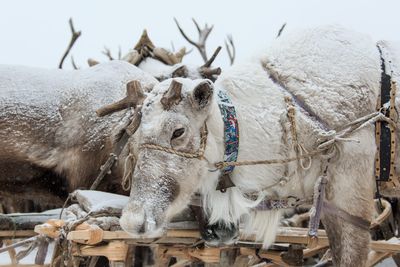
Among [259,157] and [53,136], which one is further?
[53,136]

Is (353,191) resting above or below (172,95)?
below

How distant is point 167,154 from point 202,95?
0.94ft

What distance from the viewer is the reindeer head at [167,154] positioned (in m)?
2.37

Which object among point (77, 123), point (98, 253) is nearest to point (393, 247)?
point (98, 253)

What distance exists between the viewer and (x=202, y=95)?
251 cm

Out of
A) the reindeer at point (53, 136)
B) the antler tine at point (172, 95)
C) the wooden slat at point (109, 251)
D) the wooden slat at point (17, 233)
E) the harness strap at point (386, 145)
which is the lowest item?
the wooden slat at point (17, 233)

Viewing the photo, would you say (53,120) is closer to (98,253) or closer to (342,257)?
(98,253)

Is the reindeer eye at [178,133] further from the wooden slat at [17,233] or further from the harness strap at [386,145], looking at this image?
the wooden slat at [17,233]

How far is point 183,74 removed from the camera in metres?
4.45

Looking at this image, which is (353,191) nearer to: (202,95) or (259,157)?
(259,157)

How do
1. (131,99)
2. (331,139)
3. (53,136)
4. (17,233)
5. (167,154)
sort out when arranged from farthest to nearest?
(53,136) < (17,233) < (131,99) < (331,139) < (167,154)

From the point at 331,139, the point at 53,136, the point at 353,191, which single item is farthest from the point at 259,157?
the point at 53,136

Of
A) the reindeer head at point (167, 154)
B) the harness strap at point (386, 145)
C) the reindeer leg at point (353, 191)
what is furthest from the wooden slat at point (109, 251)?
the harness strap at point (386, 145)

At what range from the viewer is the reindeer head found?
237cm
